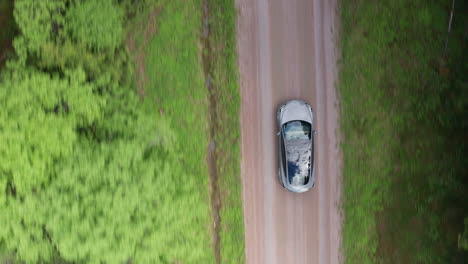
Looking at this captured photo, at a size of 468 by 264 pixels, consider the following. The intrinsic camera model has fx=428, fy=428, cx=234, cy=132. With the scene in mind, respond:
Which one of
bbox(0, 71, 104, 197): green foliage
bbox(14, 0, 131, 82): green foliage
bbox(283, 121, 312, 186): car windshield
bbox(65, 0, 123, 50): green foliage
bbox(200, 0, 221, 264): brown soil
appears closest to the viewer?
bbox(0, 71, 104, 197): green foliage

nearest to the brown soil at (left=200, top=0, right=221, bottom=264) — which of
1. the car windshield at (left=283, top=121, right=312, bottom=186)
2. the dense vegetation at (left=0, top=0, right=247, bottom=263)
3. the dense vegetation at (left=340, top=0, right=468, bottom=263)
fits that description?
the dense vegetation at (left=0, top=0, right=247, bottom=263)

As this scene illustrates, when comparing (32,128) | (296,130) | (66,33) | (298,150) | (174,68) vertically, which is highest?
(66,33)

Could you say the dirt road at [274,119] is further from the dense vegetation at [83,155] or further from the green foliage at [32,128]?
the green foliage at [32,128]

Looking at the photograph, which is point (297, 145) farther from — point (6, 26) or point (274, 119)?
point (6, 26)

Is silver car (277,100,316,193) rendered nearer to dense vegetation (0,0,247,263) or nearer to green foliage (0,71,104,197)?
dense vegetation (0,0,247,263)

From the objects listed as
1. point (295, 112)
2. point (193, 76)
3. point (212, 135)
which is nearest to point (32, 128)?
point (193, 76)

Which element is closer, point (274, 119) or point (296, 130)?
point (296, 130)

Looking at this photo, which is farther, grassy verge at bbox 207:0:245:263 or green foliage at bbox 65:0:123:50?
grassy verge at bbox 207:0:245:263
